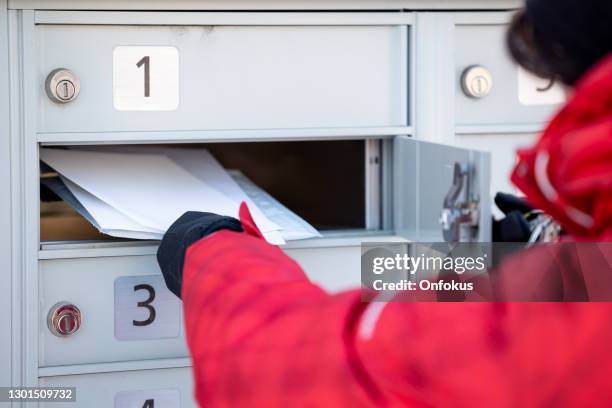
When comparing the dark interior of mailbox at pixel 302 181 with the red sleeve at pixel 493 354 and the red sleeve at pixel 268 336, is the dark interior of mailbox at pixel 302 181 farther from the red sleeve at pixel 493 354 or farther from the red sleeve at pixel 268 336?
the red sleeve at pixel 493 354

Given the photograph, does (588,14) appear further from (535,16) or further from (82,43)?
(82,43)

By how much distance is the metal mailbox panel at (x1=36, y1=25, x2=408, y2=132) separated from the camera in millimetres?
1041

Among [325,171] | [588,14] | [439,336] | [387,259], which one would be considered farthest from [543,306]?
[325,171]

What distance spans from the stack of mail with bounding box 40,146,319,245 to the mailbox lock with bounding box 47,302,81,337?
122 mm

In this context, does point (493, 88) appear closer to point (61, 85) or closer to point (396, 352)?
point (61, 85)

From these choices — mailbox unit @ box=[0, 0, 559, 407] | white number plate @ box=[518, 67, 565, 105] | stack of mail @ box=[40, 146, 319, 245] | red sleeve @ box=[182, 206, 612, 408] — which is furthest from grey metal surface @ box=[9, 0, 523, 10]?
red sleeve @ box=[182, 206, 612, 408]

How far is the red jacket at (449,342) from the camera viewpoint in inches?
17.0

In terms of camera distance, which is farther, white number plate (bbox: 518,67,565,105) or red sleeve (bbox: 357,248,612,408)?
white number plate (bbox: 518,67,565,105)

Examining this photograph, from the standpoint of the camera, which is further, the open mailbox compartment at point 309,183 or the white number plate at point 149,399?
the open mailbox compartment at point 309,183

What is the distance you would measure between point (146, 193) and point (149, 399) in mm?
271

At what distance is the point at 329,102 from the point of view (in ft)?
3.66

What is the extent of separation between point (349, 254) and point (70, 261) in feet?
1.20

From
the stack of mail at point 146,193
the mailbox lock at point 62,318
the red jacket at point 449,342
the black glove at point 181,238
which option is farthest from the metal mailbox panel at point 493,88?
the red jacket at point 449,342

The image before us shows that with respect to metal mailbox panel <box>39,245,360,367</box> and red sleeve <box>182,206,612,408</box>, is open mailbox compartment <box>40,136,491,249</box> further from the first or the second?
red sleeve <box>182,206,612,408</box>
